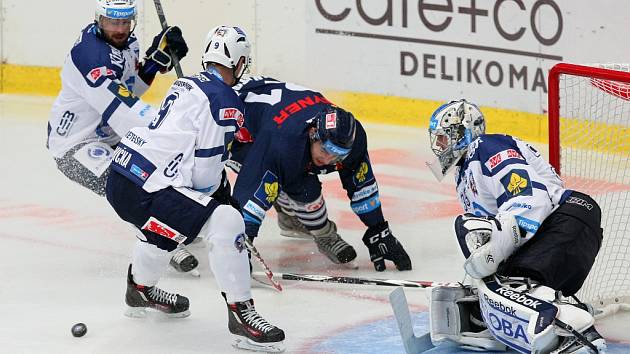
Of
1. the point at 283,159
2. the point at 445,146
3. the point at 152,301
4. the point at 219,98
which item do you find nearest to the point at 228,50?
the point at 219,98

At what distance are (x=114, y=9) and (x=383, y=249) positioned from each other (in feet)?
4.89

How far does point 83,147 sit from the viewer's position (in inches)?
221

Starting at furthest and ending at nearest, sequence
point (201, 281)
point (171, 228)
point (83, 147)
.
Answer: point (83, 147)
point (201, 281)
point (171, 228)

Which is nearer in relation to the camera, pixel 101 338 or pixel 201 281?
pixel 101 338

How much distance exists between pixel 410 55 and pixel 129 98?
2747mm

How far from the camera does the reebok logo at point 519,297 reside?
388 cm

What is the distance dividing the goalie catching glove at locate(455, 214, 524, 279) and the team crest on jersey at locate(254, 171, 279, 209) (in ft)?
3.90

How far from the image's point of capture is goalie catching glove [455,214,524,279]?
399 centimetres

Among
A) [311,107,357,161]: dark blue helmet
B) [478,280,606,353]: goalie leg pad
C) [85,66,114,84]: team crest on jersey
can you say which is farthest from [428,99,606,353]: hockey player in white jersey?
[85,66,114,84]: team crest on jersey

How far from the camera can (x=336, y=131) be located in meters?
4.67

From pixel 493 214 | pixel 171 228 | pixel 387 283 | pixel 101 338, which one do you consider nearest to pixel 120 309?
pixel 101 338

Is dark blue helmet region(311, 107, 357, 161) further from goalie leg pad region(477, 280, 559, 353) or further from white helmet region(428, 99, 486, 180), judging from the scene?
goalie leg pad region(477, 280, 559, 353)

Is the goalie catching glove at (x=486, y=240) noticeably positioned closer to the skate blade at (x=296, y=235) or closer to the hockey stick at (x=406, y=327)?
the hockey stick at (x=406, y=327)

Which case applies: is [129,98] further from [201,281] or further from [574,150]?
[574,150]
